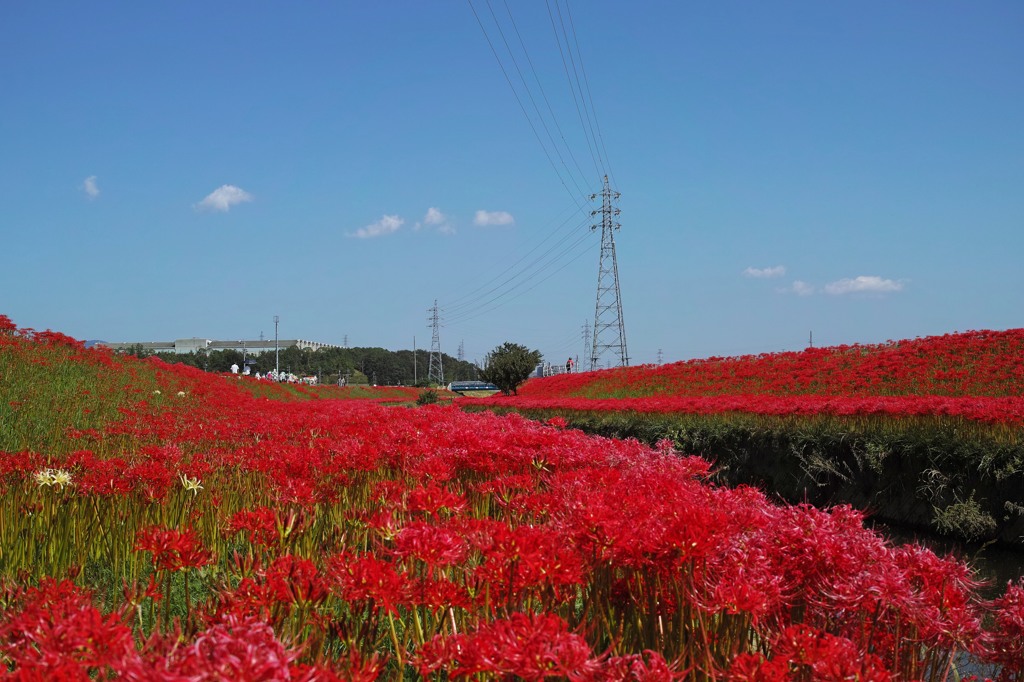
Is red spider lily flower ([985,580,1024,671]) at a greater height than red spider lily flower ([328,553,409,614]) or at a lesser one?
lesser

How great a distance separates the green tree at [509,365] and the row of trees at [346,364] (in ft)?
171

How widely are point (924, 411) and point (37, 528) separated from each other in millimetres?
10484

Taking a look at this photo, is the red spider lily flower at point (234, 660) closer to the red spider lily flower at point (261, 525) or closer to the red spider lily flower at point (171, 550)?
the red spider lily flower at point (171, 550)

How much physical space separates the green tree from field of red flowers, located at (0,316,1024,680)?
28.7 m

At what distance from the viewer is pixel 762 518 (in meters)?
2.25

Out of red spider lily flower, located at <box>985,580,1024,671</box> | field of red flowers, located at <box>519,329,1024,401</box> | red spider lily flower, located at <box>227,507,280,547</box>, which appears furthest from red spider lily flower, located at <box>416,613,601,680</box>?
field of red flowers, located at <box>519,329,1024,401</box>

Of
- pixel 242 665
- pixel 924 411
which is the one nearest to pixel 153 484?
pixel 242 665

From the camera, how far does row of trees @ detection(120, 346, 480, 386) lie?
3679 inches

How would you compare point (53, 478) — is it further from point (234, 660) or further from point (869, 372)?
point (869, 372)

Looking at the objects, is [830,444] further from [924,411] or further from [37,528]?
[37,528]

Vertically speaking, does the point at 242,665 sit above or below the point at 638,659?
above

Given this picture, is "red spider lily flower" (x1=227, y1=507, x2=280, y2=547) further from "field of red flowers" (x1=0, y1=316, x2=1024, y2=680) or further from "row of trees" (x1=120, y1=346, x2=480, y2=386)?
"row of trees" (x1=120, y1=346, x2=480, y2=386)

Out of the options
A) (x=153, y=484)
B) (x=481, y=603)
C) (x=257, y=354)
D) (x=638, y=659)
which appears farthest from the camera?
(x=257, y=354)

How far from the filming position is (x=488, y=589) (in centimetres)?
185
